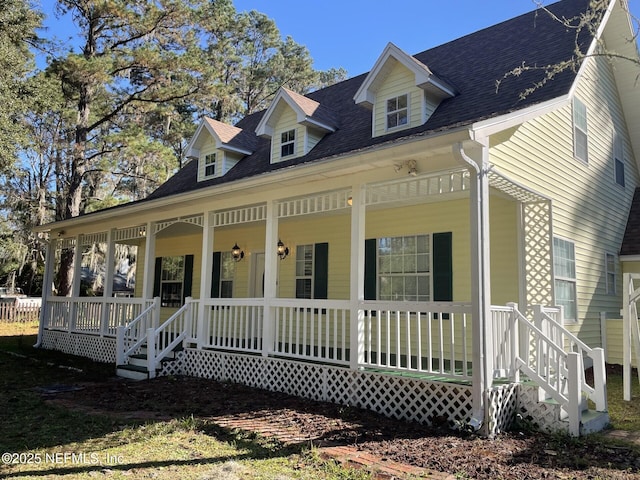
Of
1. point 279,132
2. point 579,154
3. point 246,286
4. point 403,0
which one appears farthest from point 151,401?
point 403,0

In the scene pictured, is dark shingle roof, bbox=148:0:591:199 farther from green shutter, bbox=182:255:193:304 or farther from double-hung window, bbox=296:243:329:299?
green shutter, bbox=182:255:193:304

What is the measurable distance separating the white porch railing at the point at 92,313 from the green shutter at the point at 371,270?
4.58 metres

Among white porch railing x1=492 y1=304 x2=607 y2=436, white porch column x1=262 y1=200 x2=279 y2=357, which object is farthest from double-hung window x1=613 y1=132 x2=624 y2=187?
white porch column x1=262 y1=200 x2=279 y2=357

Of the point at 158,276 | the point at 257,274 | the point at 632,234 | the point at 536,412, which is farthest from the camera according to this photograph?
the point at 158,276

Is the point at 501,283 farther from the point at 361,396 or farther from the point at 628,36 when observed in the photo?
the point at 628,36

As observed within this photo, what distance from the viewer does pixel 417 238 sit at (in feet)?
31.0

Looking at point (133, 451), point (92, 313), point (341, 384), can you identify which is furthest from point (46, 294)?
point (133, 451)

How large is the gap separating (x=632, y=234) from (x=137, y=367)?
11.2 m

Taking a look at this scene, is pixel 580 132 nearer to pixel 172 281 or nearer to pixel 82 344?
pixel 172 281

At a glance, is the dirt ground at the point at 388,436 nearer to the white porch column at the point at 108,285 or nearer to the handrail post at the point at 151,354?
the handrail post at the point at 151,354

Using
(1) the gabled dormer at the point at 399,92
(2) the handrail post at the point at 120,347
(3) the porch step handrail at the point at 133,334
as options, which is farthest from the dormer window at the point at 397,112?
(2) the handrail post at the point at 120,347

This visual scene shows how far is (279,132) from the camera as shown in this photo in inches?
448

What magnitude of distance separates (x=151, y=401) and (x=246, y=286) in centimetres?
542

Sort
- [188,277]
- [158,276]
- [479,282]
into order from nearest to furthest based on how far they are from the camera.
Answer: [479,282], [188,277], [158,276]
